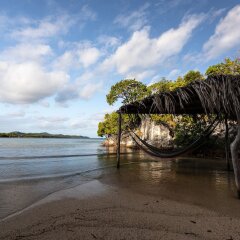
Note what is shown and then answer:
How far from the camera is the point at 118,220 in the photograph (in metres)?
→ 2.82

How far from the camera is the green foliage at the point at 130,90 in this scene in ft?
82.3

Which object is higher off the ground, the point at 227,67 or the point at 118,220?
the point at 227,67

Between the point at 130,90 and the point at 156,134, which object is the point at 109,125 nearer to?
the point at 130,90

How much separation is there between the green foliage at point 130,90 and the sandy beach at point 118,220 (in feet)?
70.5

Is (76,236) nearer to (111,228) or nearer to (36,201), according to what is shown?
(111,228)

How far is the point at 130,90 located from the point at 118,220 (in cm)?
2311

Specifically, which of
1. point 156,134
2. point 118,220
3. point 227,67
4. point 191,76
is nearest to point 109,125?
point 156,134

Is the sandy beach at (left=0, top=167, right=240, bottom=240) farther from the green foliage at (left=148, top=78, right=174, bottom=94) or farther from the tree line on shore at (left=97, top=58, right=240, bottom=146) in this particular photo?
the green foliage at (left=148, top=78, right=174, bottom=94)

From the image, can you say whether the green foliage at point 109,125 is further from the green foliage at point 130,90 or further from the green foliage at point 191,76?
the green foliage at point 191,76

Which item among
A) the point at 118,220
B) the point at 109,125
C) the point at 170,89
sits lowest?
the point at 118,220

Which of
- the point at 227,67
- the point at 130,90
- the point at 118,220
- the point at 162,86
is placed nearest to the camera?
the point at 118,220

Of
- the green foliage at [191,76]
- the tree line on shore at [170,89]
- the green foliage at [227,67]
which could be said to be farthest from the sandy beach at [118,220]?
the green foliage at [191,76]

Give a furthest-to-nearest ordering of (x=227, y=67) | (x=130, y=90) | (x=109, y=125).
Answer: (x=109, y=125), (x=130, y=90), (x=227, y=67)

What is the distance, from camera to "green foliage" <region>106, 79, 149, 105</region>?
2508cm
